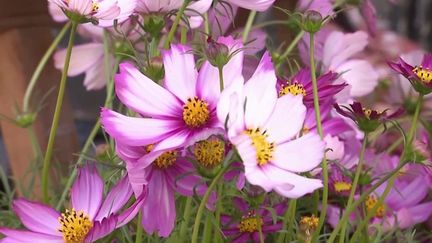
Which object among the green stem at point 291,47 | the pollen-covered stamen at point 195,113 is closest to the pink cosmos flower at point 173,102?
the pollen-covered stamen at point 195,113

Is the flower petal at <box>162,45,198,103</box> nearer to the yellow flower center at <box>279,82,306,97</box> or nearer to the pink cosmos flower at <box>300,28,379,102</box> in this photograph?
the yellow flower center at <box>279,82,306,97</box>

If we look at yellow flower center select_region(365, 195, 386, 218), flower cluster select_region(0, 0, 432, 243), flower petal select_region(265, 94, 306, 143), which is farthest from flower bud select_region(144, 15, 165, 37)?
yellow flower center select_region(365, 195, 386, 218)

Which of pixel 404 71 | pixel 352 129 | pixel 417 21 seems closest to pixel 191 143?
pixel 404 71

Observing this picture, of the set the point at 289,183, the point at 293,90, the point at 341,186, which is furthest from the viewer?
the point at 341,186

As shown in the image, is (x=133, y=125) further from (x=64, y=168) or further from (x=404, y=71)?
(x=64, y=168)

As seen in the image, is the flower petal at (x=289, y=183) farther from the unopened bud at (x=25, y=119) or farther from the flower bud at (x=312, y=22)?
the unopened bud at (x=25, y=119)

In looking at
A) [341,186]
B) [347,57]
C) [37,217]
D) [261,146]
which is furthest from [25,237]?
Answer: [347,57]

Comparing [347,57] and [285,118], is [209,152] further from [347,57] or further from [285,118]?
[347,57]
